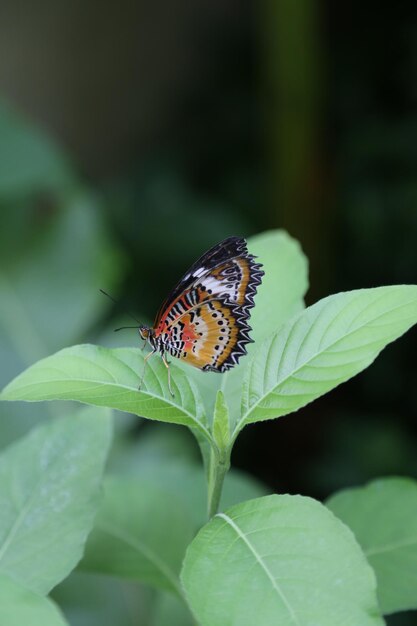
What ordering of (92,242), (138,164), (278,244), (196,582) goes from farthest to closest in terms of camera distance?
(138,164)
(92,242)
(278,244)
(196,582)

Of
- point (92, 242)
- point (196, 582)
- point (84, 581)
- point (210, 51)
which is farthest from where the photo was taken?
point (210, 51)

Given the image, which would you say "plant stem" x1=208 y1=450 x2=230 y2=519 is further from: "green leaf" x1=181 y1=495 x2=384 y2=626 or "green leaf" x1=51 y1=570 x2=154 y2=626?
"green leaf" x1=51 y1=570 x2=154 y2=626

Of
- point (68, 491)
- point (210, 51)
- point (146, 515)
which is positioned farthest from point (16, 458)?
point (210, 51)

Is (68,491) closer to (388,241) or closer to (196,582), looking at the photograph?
(196,582)

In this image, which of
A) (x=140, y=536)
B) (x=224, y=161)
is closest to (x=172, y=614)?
(x=140, y=536)

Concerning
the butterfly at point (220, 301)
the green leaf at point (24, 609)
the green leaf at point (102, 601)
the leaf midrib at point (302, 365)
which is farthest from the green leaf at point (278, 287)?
the green leaf at point (102, 601)

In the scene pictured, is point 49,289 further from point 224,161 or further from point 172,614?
point 224,161

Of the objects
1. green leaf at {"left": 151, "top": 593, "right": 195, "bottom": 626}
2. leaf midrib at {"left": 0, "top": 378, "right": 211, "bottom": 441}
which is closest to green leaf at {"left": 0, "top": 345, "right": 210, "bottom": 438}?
leaf midrib at {"left": 0, "top": 378, "right": 211, "bottom": 441}
